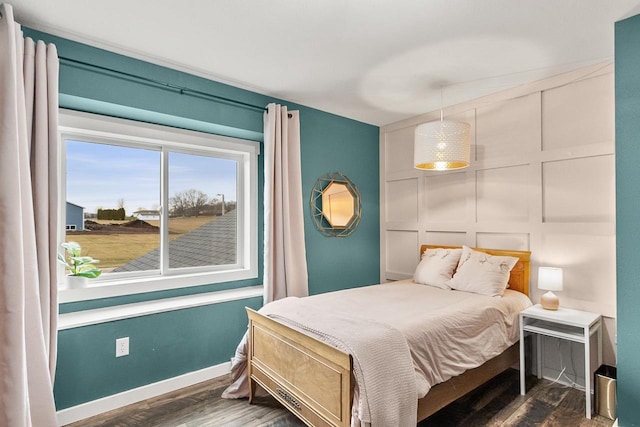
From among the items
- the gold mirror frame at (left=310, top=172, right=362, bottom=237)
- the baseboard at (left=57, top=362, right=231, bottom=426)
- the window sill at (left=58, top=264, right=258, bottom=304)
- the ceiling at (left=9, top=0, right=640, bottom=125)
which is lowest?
the baseboard at (left=57, top=362, right=231, bottom=426)

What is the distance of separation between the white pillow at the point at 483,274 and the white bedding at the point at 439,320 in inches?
3.3

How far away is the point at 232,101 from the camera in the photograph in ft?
9.59

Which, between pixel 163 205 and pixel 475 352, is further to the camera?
pixel 163 205

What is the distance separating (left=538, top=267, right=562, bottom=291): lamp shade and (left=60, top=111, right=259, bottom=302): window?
242 centimetres

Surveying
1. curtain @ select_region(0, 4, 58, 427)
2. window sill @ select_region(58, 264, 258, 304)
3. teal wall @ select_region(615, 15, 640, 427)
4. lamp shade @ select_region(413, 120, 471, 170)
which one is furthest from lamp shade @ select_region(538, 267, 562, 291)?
curtain @ select_region(0, 4, 58, 427)

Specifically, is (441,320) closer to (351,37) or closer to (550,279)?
(550,279)

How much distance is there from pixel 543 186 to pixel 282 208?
2238mm

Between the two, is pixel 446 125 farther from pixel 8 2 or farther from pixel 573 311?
Answer: pixel 8 2

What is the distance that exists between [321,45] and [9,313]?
236cm

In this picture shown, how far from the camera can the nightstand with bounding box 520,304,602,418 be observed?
2.24 metres

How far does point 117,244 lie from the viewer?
9.07 ft

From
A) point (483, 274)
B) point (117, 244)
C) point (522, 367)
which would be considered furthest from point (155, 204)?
point (522, 367)

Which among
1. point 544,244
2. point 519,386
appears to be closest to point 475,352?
point 519,386

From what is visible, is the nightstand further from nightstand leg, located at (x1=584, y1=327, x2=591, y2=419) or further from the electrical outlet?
the electrical outlet
